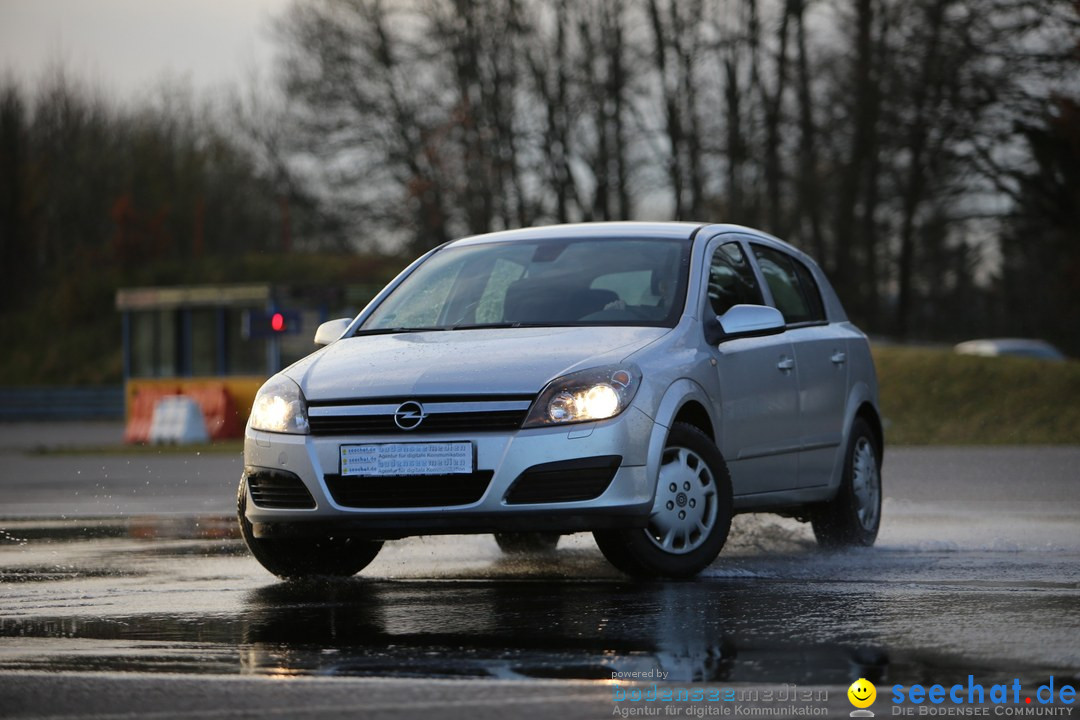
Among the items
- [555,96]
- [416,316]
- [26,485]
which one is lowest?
[26,485]

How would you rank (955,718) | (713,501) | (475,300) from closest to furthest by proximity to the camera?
A: (955,718)
(713,501)
(475,300)

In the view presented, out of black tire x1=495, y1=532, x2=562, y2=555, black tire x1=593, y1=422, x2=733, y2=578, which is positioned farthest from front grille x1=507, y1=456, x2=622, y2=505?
black tire x1=495, y1=532, x2=562, y2=555

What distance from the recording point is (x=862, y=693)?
526 centimetres

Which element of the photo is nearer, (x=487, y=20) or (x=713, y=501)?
(x=713, y=501)

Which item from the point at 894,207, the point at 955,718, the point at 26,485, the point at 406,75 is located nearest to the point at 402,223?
the point at 406,75

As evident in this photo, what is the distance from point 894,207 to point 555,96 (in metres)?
8.00

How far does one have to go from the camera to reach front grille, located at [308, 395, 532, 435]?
26.1ft

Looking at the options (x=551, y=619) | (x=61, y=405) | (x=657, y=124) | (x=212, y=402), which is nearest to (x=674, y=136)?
(x=657, y=124)

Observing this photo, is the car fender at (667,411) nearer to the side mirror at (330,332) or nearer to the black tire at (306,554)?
the black tire at (306,554)

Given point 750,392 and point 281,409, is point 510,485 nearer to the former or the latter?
point 281,409

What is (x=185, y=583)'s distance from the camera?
29.2 feet

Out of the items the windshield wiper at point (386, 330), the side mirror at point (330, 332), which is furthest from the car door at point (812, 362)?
the side mirror at point (330, 332)

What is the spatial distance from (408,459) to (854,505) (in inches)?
129

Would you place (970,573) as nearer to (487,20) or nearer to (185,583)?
(185,583)
